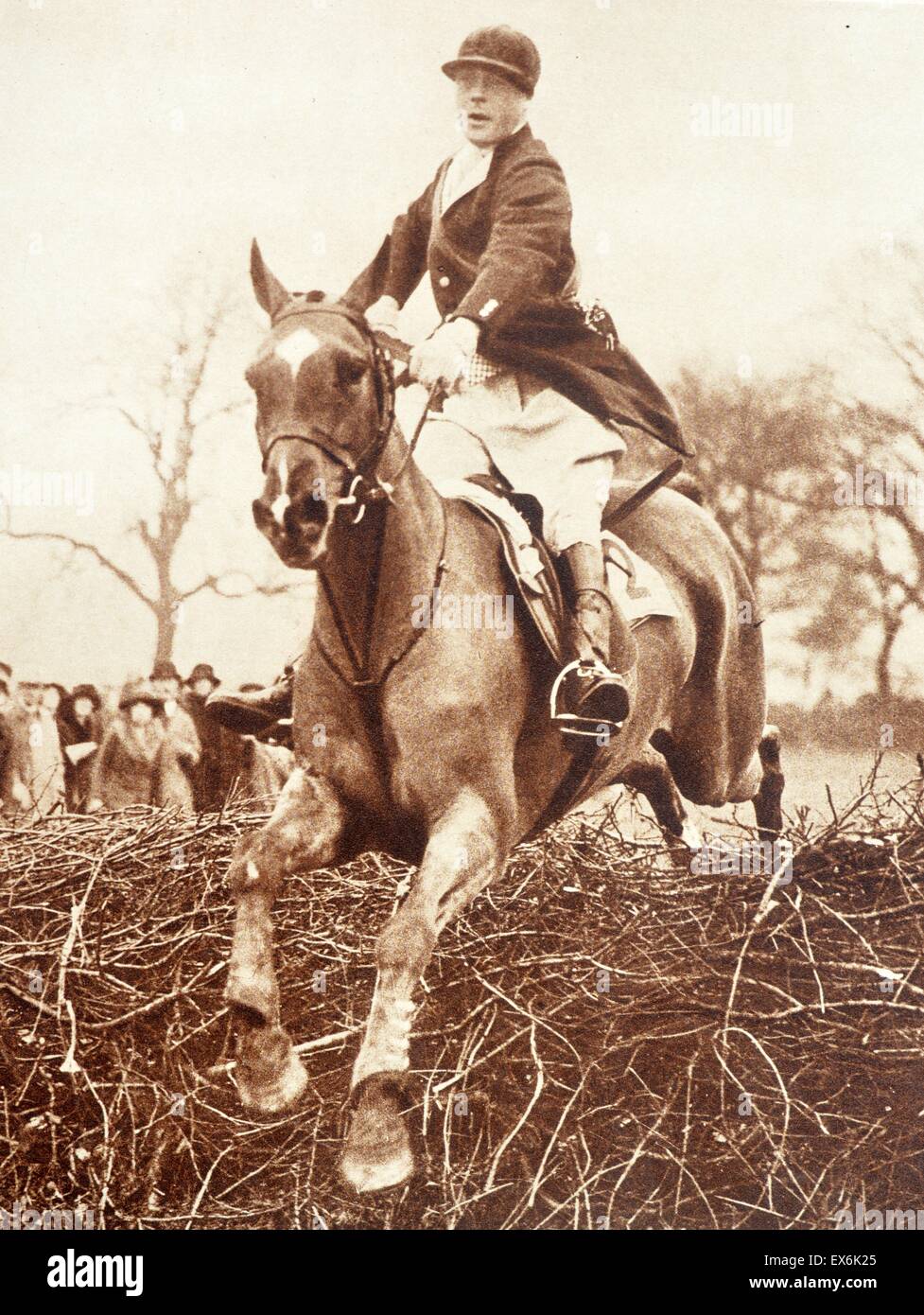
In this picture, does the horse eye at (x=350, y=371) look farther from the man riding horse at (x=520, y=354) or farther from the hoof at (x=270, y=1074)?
the hoof at (x=270, y=1074)

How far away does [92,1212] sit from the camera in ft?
11.4

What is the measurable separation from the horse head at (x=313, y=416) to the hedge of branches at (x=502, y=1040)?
3.17 ft

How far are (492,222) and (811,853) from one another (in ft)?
6.25

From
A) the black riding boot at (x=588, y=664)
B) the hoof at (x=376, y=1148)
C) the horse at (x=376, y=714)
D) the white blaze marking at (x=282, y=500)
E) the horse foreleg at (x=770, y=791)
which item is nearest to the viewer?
the white blaze marking at (x=282, y=500)

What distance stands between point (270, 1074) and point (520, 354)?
193 cm

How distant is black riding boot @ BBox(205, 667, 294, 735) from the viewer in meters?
3.54

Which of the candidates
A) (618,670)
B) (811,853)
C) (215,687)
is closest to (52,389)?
(215,687)

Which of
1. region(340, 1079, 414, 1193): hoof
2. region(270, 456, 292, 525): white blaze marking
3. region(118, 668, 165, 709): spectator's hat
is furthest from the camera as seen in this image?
region(118, 668, 165, 709): spectator's hat

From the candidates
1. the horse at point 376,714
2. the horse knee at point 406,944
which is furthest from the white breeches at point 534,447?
the horse knee at point 406,944

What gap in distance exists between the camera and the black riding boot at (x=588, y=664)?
3.40 m

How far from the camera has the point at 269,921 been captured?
3.29 metres

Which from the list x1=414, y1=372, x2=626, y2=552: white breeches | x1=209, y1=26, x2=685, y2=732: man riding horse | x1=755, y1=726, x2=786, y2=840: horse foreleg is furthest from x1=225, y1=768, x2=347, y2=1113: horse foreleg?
x1=755, y1=726, x2=786, y2=840: horse foreleg

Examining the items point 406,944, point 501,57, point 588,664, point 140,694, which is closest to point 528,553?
point 588,664

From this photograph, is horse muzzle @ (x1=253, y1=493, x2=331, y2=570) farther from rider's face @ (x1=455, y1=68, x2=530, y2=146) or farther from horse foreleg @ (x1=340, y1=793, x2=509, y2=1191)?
rider's face @ (x1=455, y1=68, x2=530, y2=146)
